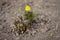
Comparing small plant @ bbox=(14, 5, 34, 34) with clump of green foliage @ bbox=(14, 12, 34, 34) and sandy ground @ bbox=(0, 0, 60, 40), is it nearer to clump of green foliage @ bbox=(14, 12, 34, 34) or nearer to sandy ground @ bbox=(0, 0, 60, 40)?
clump of green foliage @ bbox=(14, 12, 34, 34)

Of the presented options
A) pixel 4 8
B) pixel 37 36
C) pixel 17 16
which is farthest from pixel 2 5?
pixel 37 36

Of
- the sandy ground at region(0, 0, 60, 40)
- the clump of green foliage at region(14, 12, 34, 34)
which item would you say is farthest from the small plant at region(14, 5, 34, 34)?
the sandy ground at region(0, 0, 60, 40)

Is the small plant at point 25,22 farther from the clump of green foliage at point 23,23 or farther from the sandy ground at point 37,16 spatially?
the sandy ground at point 37,16

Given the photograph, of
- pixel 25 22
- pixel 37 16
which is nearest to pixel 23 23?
pixel 25 22

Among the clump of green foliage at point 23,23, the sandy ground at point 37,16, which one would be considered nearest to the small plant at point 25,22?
the clump of green foliage at point 23,23

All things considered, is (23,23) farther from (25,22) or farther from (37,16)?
(37,16)

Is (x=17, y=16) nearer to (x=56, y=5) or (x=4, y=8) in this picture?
(x=4, y=8)
